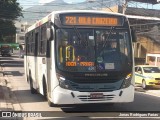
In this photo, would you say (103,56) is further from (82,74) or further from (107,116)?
(107,116)

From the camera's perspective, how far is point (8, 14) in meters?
55.3

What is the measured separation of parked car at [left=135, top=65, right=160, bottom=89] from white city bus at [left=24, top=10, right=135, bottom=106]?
40.0 ft

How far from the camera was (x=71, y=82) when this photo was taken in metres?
11.3

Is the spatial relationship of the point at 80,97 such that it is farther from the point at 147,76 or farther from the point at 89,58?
the point at 147,76

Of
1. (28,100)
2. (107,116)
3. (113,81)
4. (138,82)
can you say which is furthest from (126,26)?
(138,82)

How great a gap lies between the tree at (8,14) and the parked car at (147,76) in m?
32.3

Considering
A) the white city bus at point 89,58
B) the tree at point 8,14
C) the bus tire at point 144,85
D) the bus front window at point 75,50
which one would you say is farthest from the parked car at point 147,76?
the tree at point 8,14

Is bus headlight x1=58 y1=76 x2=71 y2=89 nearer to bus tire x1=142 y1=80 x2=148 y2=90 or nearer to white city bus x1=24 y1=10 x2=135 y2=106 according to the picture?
white city bus x1=24 y1=10 x2=135 y2=106

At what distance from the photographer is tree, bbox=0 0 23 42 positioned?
54.4 meters

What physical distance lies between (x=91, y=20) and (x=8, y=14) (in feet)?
147

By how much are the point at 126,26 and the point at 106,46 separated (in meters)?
0.97

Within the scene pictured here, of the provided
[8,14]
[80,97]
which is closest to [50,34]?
[80,97]

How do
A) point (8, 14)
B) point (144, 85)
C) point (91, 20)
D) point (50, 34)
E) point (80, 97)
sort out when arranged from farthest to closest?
point (8, 14) → point (144, 85) → point (91, 20) → point (50, 34) → point (80, 97)

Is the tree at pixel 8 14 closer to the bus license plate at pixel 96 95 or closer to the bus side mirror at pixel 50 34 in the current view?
the bus side mirror at pixel 50 34
